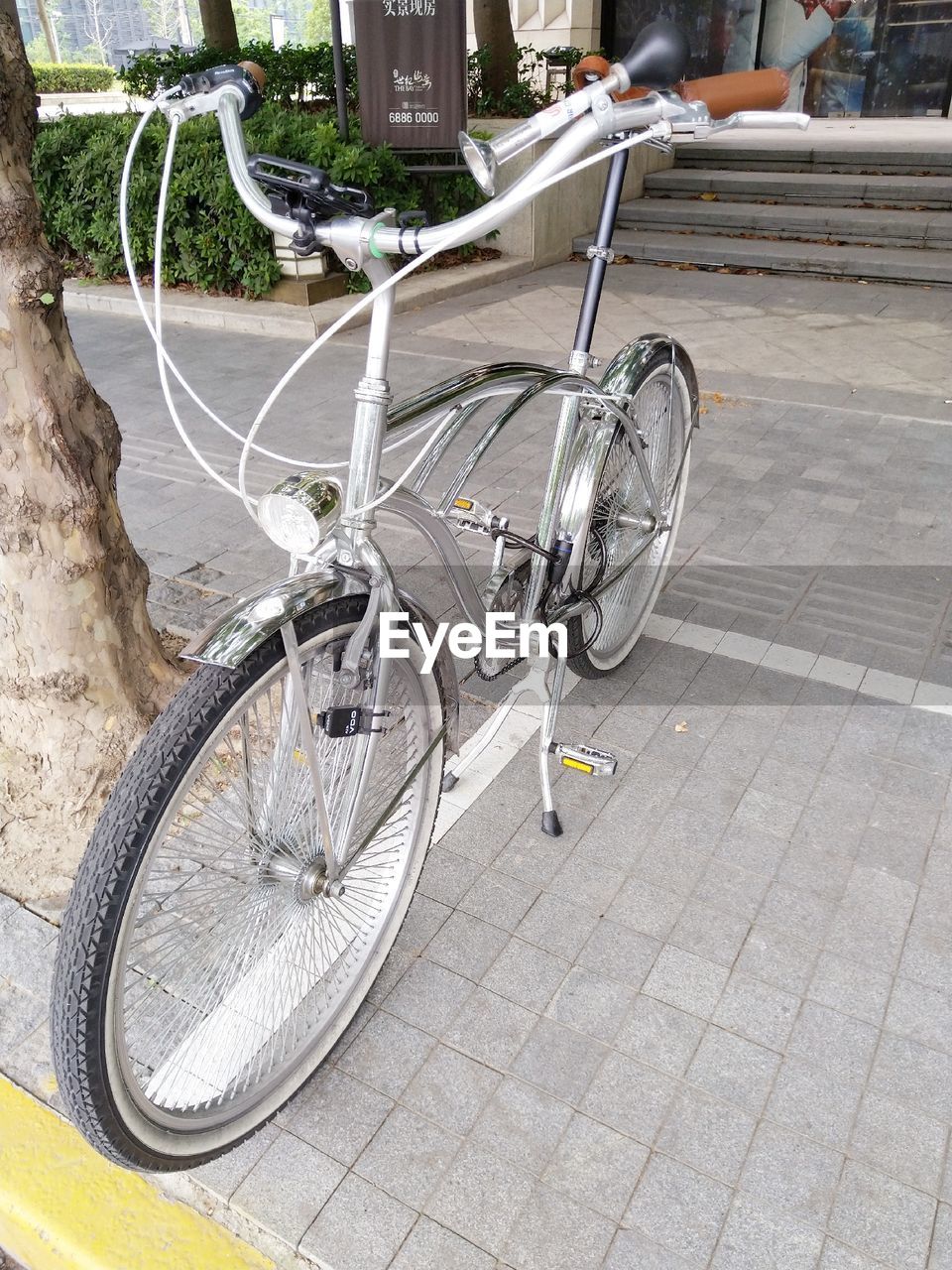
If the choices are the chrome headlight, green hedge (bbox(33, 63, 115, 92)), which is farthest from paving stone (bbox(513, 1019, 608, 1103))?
green hedge (bbox(33, 63, 115, 92))

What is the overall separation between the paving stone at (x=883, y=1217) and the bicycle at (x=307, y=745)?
3.40 feet

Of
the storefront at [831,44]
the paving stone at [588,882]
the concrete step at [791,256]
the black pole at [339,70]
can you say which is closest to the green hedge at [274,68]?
the black pole at [339,70]

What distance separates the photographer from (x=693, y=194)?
10.4 metres

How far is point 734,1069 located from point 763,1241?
349 mm

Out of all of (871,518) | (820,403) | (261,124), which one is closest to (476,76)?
(261,124)

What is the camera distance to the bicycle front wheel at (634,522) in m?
2.96

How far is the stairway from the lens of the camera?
869 cm

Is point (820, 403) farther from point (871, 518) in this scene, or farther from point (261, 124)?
point (261, 124)

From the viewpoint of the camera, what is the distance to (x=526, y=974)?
2314 millimetres

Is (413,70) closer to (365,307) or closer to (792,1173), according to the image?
(365,307)

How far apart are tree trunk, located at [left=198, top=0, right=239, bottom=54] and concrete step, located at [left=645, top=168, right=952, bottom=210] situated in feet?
18.6

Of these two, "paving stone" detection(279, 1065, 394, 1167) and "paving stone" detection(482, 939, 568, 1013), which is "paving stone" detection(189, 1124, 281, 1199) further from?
"paving stone" detection(482, 939, 568, 1013)

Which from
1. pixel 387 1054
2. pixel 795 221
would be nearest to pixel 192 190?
pixel 795 221

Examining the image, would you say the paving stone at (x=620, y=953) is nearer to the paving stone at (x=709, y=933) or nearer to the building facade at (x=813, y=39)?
the paving stone at (x=709, y=933)
